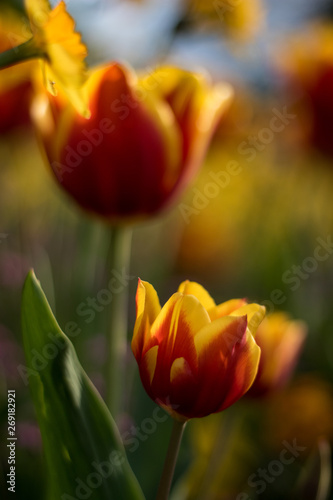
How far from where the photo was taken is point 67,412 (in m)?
0.29

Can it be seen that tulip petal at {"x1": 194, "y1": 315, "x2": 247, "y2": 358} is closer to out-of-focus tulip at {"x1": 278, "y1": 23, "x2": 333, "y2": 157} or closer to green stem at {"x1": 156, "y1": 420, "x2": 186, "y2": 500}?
green stem at {"x1": 156, "y1": 420, "x2": 186, "y2": 500}

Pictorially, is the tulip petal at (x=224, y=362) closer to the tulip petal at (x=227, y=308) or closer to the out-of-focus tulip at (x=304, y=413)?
the tulip petal at (x=227, y=308)

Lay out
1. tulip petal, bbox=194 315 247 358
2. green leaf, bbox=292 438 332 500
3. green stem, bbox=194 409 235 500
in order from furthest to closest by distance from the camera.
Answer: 1. green stem, bbox=194 409 235 500
2. green leaf, bbox=292 438 332 500
3. tulip petal, bbox=194 315 247 358

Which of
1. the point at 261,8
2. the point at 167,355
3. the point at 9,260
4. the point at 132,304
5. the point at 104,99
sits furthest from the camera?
the point at 261,8

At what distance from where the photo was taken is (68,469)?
0.97 ft

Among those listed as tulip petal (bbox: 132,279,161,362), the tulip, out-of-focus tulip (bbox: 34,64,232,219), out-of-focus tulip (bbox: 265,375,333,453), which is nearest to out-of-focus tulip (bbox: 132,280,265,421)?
tulip petal (bbox: 132,279,161,362)

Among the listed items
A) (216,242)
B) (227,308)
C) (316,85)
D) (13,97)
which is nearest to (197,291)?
(227,308)

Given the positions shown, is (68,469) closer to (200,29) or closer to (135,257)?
(200,29)

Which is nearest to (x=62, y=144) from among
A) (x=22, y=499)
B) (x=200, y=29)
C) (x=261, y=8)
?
(x=22, y=499)

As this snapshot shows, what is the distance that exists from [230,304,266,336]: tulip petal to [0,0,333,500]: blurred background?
176mm

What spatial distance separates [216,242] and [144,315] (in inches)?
36.5

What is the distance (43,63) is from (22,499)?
377 mm

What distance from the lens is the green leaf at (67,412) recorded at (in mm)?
285

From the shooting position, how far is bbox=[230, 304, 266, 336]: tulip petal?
11.1 inches
